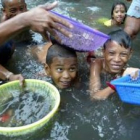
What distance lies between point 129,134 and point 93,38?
1121 mm

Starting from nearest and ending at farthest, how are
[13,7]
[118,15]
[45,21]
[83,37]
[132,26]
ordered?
[45,21] < [83,37] < [13,7] < [132,26] < [118,15]

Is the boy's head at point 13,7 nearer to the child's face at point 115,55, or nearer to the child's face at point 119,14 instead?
the child's face at point 115,55

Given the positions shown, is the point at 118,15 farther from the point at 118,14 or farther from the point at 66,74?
the point at 66,74

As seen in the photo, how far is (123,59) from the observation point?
12.3 ft

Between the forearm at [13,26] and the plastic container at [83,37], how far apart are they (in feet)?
1.17

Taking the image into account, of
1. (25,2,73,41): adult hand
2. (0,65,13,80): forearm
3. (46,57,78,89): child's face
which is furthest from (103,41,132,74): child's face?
(0,65,13,80): forearm

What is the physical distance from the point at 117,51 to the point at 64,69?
710mm

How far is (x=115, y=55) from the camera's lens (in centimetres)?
374

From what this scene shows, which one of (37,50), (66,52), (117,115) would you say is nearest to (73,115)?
(117,115)

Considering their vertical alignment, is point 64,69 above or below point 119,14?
above

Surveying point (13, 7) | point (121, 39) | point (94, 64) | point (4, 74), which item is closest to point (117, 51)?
point (121, 39)

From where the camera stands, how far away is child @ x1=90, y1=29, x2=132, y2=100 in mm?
3705

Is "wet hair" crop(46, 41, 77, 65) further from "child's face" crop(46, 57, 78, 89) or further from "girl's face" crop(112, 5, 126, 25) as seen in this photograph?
"girl's face" crop(112, 5, 126, 25)

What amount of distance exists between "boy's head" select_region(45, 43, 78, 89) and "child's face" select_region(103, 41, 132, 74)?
442mm
